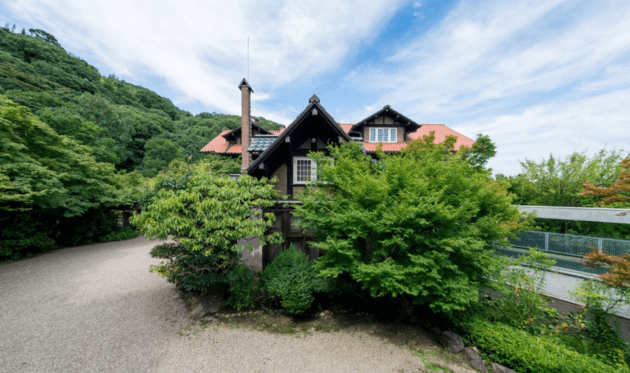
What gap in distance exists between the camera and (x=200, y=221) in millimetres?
7270

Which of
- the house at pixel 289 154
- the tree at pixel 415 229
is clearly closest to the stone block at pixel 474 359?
the tree at pixel 415 229

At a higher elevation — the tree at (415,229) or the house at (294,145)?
the house at (294,145)

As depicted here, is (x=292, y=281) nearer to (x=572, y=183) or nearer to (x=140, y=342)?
(x=140, y=342)

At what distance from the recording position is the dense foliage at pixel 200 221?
6.90 meters

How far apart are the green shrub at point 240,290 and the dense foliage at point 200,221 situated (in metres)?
0.23

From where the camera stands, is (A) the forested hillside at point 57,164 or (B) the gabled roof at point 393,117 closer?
(A) the forested hillside at point 57,164

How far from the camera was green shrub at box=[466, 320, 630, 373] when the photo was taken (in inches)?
198

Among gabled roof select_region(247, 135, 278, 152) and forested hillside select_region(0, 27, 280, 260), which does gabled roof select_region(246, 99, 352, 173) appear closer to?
gabled roof select_region(247, 135, 278, 152)

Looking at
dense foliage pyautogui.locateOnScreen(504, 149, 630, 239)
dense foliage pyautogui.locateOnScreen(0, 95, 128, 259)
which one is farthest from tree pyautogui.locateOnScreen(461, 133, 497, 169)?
dense foliage pyautogui.locateOnScreen(0, 95, 128, 259)

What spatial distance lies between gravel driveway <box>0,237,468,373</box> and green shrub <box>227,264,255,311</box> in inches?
37.2

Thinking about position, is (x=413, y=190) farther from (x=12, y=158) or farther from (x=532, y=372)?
(x=12, y=158)

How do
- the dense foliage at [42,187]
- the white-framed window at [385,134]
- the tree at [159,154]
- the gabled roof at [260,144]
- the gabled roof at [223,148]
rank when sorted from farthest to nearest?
the tree at [159,154] → the gabled roof at [223,148] → the white-framed window at [385,134] → the gabled roof at [260,144] → the dense foliage at [42,187]

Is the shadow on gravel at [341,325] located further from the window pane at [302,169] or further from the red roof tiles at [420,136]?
the red roof tiles at [420,136]

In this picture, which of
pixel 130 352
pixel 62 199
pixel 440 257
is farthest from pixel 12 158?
pixel 440 257
